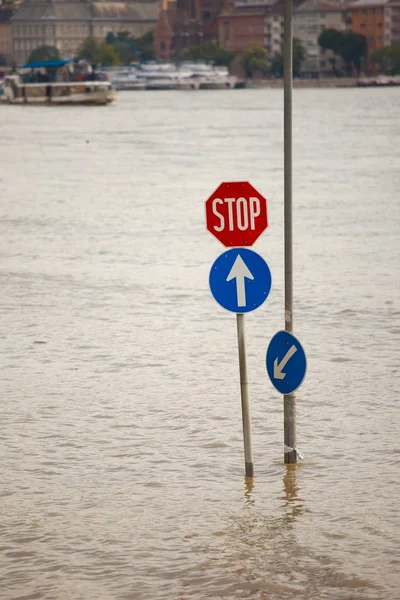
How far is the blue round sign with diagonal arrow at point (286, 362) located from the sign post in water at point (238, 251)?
366 mm

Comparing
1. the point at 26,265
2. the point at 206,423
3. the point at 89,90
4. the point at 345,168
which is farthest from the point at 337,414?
the point at 89,90

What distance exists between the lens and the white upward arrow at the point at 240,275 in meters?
7.43

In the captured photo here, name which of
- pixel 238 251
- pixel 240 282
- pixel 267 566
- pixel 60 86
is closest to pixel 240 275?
pixel 240 282

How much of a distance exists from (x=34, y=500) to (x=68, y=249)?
43.7 ft

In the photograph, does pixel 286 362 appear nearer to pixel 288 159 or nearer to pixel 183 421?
pixel 288 159

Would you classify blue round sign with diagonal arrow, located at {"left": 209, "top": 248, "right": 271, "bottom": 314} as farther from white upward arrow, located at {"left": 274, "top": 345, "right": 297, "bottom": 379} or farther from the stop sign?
white upward arrow, located at {"left": 274, "top": 345, "right": 297, "bottom": 379}

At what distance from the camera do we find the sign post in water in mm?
7375

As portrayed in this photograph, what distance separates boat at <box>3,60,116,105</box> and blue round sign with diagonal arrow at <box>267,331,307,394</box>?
373 ft

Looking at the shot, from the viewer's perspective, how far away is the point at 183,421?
9.95m

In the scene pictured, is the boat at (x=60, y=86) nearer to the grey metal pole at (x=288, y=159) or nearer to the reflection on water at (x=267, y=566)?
the grey metal pole at (x=288, y=159)

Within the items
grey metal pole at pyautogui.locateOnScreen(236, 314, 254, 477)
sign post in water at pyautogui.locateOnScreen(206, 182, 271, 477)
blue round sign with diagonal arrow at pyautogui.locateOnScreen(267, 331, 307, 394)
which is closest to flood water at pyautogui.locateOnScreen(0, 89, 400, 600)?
grey metal pole at pyautogui.locateOnScreen(236, 314, 254, 477)

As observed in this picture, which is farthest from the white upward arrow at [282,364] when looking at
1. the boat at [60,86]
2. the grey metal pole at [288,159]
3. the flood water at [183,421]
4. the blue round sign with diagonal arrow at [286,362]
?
the boat at [60,86]

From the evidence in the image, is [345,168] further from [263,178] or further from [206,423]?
[206,423]

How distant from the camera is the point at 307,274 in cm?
1786
